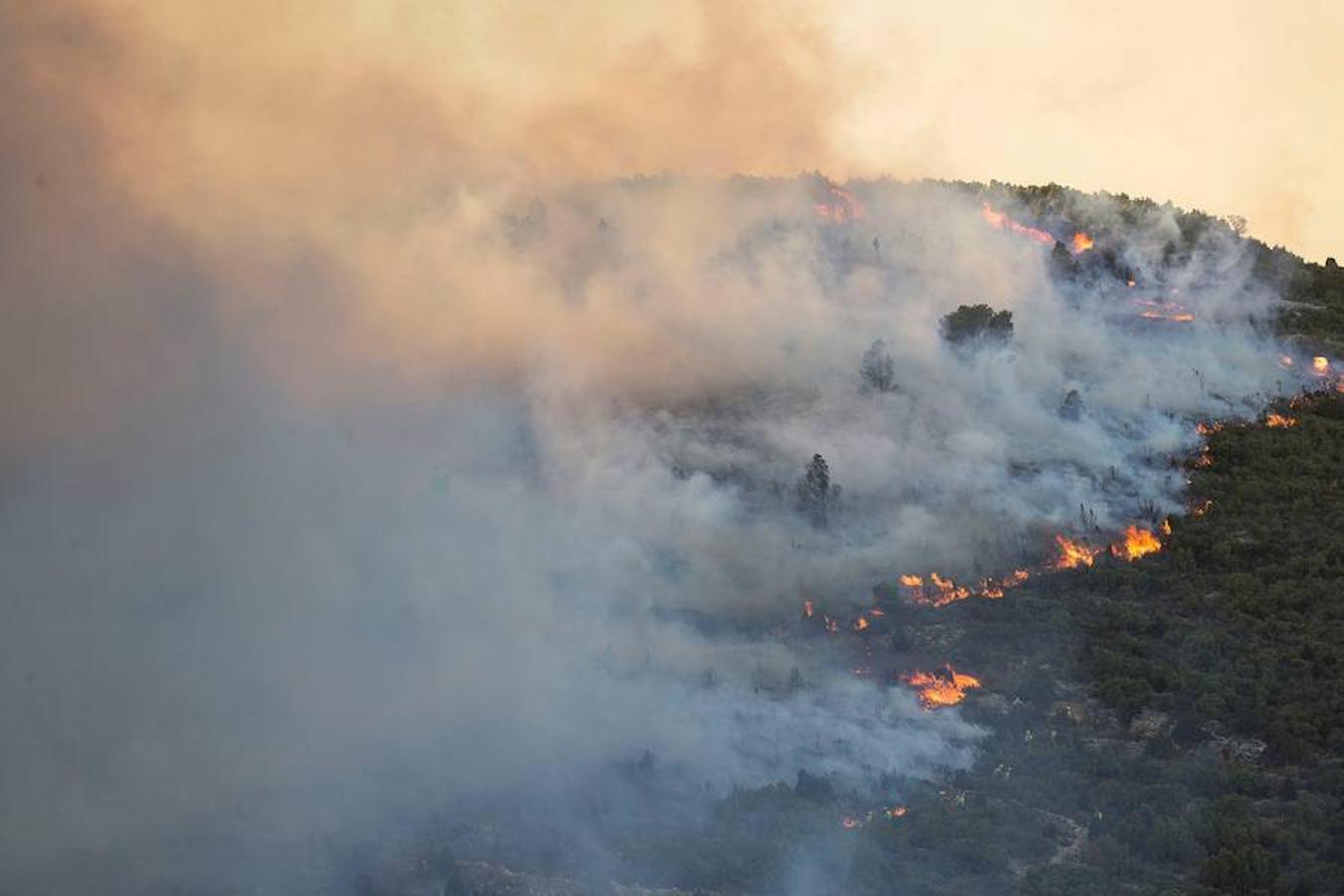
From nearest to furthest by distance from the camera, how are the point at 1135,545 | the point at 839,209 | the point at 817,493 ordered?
the point at 1135,545, the point at 817,493, the point at 839,209

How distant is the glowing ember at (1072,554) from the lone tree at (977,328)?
25.8m

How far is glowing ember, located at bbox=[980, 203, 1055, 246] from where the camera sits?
7656 inches

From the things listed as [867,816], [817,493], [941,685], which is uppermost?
[817,493]

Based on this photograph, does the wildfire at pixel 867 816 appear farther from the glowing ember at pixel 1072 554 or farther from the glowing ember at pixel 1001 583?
the glowing ember at pixel 1072 554

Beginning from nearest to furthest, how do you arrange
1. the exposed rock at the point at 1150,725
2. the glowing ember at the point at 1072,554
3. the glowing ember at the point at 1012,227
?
the exposed rock at the point at 1150,725, the glowing ember at the point at 1072,554, the glowing ember at the point at 1012,227

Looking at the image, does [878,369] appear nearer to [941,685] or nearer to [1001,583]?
[1001,583]

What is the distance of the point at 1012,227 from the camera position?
19588 centimetres

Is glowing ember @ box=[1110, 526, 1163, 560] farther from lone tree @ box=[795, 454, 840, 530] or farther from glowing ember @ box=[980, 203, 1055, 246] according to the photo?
glowing ember @ box=[980, 203, 1055, 246]

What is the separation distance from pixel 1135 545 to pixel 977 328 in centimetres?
2765

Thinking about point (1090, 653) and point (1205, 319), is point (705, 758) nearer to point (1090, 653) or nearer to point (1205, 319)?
point (1090, 653)

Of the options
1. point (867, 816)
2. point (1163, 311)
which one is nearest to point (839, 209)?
point (1163, 311)

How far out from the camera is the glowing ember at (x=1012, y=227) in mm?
194462

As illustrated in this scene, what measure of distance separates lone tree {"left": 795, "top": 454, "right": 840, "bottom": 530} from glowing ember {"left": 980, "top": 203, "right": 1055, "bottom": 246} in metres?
46.1

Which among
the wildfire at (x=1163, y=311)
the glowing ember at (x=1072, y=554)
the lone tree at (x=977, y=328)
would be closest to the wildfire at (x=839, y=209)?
the lone tree at (x=977, y=328)
